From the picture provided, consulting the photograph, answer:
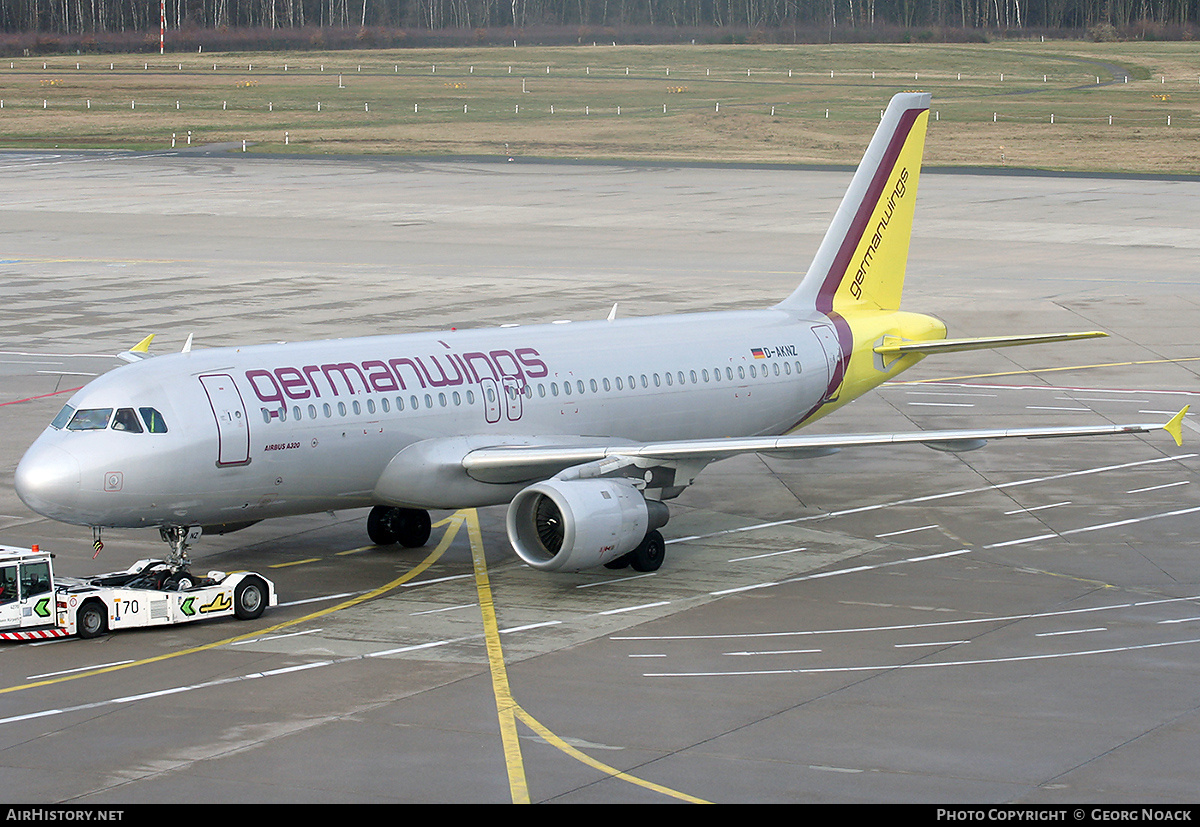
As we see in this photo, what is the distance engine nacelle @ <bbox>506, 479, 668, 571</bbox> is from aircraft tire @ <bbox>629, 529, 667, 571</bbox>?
920mm

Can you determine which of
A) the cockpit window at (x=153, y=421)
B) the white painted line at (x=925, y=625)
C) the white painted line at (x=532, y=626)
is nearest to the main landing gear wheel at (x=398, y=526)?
the white painted line at (x=532, y=626)

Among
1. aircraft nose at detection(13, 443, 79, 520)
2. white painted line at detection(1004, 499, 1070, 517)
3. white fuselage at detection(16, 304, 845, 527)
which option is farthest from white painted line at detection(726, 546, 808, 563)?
aircraft nose at detection(13, 443, 79, 520)

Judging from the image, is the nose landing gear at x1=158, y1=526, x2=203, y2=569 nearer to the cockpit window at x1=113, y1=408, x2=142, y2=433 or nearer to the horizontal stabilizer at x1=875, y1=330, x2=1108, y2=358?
the cockpit window at x1=113, y1=408, x2=142, y2=433

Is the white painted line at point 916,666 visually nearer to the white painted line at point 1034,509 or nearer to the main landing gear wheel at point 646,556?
the main landing gear wheel at point 646,556

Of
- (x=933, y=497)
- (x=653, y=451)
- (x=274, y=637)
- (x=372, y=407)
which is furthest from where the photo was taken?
(x=933, y=497)

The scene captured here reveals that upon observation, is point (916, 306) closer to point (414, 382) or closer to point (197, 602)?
point (414, 382)

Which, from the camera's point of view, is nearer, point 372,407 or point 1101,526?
point 372,407

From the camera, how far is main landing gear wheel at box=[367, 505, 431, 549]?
1360 inches

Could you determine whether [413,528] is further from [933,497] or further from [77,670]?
[933,497]

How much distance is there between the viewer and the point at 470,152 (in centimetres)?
13188

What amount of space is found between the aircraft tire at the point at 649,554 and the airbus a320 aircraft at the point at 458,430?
0.04m

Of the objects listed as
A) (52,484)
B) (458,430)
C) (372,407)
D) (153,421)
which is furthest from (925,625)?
(52,484)

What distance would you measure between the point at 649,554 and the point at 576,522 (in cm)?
307

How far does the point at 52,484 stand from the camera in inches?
1099
